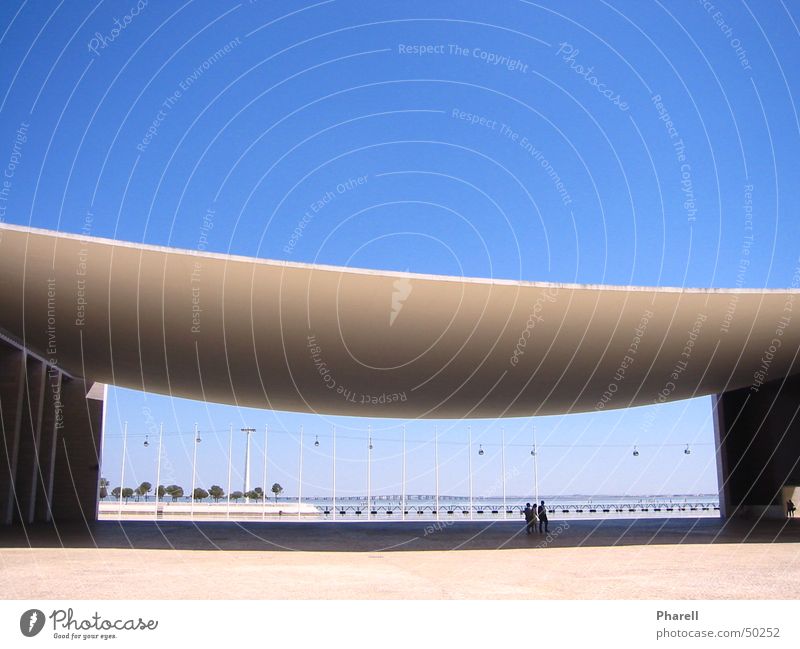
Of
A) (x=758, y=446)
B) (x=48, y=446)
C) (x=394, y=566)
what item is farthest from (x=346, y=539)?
(x=758, y=446)

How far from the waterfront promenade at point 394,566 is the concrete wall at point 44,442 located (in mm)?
2817

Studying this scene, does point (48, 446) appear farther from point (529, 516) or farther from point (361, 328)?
point (529, 516)

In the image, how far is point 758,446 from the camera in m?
31.4

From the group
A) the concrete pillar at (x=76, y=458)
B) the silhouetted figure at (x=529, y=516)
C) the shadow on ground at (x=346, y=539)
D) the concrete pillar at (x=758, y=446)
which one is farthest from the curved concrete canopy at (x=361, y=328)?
the concrete pillar at (x=76, y=458)

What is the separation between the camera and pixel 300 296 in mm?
14766

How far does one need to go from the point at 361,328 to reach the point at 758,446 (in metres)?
21.2

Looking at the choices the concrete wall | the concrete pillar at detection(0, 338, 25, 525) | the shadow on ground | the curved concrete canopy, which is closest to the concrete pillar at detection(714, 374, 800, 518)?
the curved concrete canopy

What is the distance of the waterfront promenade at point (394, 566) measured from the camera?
1029 cm

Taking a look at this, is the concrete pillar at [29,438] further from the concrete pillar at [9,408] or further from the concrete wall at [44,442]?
the concrete pillar at [9,408]

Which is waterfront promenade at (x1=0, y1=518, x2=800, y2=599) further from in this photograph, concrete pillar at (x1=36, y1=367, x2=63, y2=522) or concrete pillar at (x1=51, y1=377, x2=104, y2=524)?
concrete pillar at (x1=51, y1=377, x2=104, y2=524)
